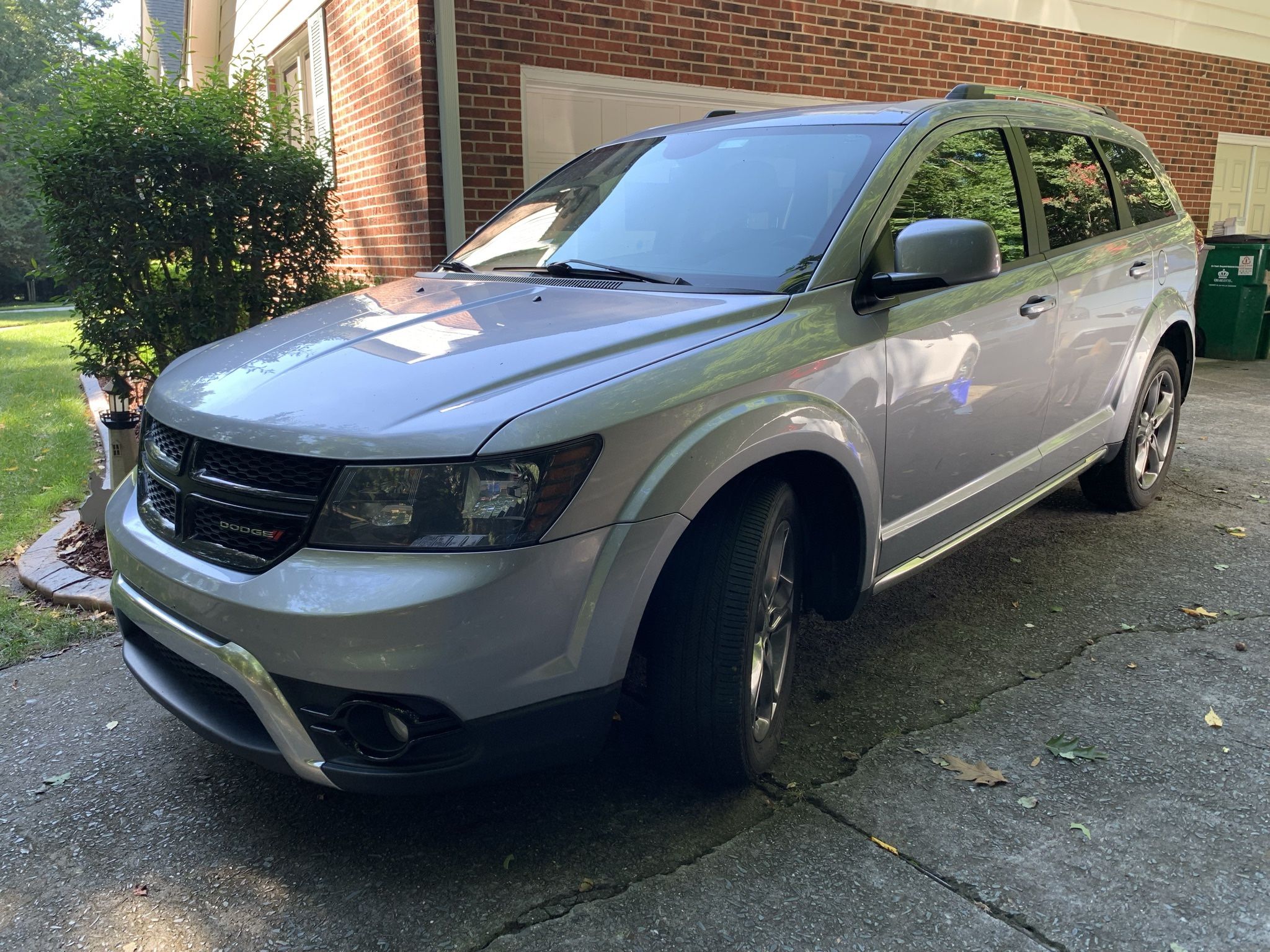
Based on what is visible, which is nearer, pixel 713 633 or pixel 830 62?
pixel 713 633

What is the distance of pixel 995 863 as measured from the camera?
239cm

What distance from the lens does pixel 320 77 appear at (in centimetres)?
898

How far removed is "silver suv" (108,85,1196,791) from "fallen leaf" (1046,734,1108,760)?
26.7 inches

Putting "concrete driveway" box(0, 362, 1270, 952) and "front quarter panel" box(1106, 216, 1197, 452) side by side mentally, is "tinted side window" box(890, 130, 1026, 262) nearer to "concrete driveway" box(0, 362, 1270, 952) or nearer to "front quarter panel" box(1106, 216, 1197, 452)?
"front quarter panel" box(1106, 216, 1197, 452)

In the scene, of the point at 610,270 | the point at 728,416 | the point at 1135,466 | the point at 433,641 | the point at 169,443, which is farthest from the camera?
the point at 1135,466

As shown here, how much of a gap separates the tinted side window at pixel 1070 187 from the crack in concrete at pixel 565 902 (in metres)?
2.75

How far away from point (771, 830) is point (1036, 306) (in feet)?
7.11

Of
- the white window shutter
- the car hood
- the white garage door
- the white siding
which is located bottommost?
the car hood

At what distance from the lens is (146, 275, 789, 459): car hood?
6.89 ft

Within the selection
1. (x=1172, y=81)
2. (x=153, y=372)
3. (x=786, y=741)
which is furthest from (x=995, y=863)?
(x=1172, y=81)

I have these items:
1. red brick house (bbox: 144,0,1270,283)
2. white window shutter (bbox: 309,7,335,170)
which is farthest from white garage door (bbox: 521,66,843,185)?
white window shutter (bbox: 309,7,335,170)

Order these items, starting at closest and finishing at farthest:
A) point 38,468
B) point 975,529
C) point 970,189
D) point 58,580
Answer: point 970,189 → point 975,529 → point 58,580 → point 38,468

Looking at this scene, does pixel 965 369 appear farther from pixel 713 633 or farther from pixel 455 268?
pixel 455 268

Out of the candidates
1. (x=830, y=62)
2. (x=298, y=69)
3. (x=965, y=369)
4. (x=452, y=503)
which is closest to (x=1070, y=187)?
(x=965, y=369)
